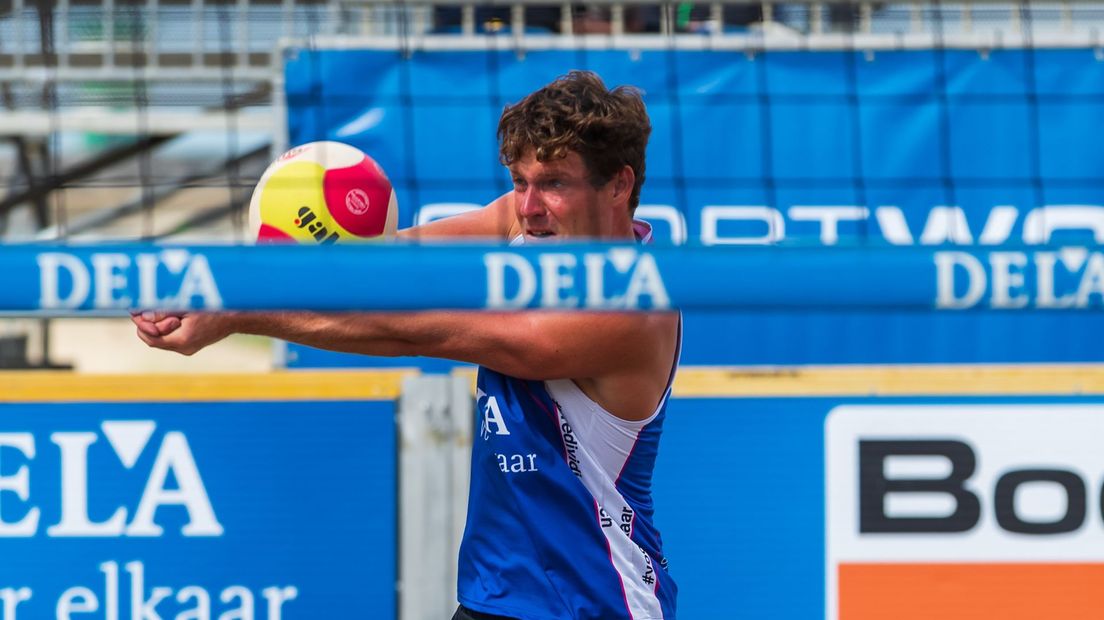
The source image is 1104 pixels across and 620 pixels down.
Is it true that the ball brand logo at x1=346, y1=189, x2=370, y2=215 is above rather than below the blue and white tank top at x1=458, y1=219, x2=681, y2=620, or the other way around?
above

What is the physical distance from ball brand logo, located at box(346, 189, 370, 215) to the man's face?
47 centimetres

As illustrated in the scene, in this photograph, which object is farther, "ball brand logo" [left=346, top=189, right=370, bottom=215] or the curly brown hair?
"ball brand logo" [left=346, top=189, right=370, bottom=215]

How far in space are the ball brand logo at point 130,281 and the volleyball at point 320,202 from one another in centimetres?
65

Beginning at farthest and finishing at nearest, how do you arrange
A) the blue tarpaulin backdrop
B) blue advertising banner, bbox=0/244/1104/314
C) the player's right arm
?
1. the blue tarpaulin backdrop
2. the player's right arm
3. blue advertising banner, bbox=0/244/1104/314

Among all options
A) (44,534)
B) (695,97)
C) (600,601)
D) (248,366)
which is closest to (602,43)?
(695,97)

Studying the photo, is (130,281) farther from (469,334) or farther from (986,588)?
(986,588)

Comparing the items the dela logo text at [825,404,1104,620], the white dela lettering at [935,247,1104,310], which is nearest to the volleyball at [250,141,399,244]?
the white dela lettering at [935,247,1104,310]

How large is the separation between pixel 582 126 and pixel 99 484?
5.92 ft

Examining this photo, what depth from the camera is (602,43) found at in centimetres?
555

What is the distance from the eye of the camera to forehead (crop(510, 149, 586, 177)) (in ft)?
8.02

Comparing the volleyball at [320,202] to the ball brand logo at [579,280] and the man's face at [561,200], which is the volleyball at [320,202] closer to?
the man's face at [561,200]

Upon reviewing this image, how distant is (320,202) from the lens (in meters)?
2.81

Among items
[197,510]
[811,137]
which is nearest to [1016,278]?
[197,510]

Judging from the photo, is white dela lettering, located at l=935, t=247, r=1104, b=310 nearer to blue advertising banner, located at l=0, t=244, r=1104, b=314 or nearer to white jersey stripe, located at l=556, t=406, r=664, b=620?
blue advertising banner, located at l=0, t=244, r=1104, b=314
